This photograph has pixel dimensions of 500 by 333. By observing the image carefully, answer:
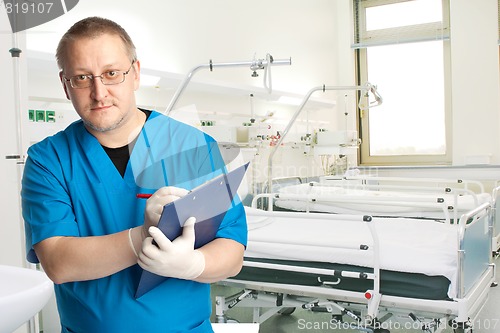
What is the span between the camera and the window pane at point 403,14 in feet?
21.2

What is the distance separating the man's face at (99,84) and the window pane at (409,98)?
238 inches

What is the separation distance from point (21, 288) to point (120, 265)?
1.21ft

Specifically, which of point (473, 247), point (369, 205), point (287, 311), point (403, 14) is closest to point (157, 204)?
point (473, 247)

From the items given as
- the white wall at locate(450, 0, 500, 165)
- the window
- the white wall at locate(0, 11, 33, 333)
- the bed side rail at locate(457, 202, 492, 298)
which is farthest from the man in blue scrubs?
the window

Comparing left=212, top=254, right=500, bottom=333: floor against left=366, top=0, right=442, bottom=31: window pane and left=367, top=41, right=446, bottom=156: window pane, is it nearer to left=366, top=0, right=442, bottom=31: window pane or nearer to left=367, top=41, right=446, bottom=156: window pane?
left=367, top=41, right=446, bottom=156: window pane

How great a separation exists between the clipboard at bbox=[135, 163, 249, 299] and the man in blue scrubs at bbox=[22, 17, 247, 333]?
0.03 m

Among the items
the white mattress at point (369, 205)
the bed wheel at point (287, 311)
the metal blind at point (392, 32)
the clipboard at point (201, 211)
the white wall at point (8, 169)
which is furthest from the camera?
the metal blind at point (392, 32)

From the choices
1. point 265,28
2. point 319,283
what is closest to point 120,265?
point 319,283

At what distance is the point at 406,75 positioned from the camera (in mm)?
6660

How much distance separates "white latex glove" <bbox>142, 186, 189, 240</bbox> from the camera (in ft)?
3.16

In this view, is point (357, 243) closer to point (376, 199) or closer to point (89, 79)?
point (376, 199)

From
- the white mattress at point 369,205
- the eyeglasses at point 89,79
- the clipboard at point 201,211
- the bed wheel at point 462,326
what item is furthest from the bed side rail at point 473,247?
the eyeglasses at point 89,79

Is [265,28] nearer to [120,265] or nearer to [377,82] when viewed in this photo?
[377,82]

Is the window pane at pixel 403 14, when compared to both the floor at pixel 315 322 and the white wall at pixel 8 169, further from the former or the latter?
the white wall at pixel 8 169
